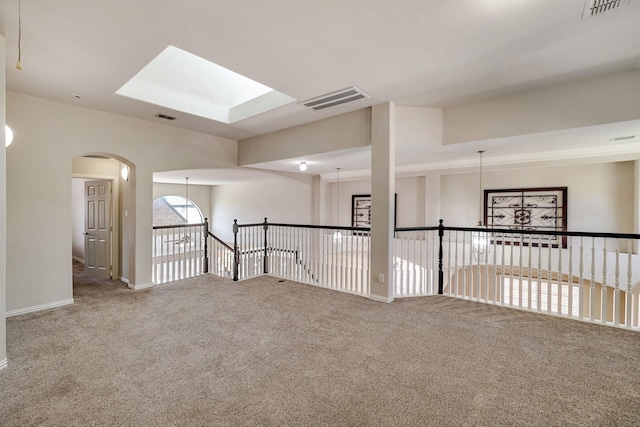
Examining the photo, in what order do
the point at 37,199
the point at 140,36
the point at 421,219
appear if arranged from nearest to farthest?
1. the point at 140,36
2. the point at 37,199
3. the point at 421,219

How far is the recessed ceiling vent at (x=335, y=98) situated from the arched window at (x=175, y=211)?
350 inches

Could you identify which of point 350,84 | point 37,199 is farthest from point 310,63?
point 37,199

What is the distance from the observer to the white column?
3.83 metres

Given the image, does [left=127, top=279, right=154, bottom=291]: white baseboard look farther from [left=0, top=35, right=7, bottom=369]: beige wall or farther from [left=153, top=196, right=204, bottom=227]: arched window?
[left=153, top=196, right=204, bottom=227]: arched window

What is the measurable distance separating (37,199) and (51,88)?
142cm

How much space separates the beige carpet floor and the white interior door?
6.05ft

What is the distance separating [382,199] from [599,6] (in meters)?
2.57

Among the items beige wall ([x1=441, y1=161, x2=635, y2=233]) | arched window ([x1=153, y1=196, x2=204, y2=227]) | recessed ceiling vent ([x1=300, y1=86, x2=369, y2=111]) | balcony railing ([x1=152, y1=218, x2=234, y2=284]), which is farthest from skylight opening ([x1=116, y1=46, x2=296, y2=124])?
arched window ([x1=153, y1=196, x2=204, y2=227])

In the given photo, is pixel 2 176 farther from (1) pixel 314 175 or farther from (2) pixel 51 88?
(1) pixel 314 175

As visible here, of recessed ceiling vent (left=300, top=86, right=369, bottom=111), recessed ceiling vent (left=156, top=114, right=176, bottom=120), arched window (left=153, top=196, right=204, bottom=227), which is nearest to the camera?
recessed ceiling vent (left=300, top=86, right=369, bottom=111)

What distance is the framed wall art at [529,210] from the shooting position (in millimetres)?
5469

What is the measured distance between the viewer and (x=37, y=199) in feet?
11.9

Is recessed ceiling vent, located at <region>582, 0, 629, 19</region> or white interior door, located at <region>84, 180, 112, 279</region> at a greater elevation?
recessed ceiling vent, located at <region>582, 0, 629, 19</region>

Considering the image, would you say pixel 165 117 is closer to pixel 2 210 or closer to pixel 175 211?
pixel 2 210
